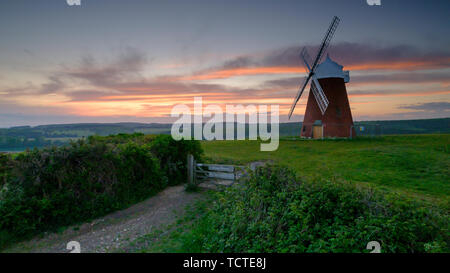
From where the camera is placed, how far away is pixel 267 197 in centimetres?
561

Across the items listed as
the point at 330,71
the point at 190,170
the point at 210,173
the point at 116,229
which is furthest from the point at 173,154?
the point at 330,71

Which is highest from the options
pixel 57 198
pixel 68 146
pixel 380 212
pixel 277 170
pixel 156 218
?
pixel 68 146

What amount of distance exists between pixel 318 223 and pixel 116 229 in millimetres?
5609

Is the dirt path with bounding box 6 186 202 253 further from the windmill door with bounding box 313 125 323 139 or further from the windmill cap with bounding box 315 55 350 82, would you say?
the windmill cap with bounding box 315 55 350 82

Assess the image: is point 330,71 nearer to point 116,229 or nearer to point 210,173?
point 210,173

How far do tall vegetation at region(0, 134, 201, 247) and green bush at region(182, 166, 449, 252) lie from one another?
3867mm

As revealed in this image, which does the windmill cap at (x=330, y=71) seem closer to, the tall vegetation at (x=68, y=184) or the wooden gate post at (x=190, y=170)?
the wooden gate post at (x=190, y=170)

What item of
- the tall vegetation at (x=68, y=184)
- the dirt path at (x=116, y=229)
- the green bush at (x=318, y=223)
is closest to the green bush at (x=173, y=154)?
the tall vegetation at (x=68, y=184)

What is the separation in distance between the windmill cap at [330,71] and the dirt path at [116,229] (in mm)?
23235

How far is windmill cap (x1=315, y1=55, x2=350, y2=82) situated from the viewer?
87.6 feet

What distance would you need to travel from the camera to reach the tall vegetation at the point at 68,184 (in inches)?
260
